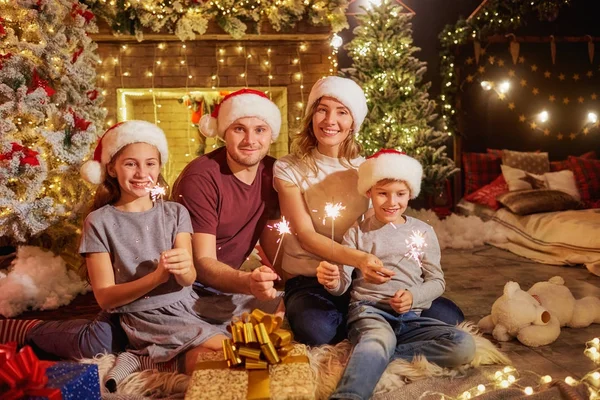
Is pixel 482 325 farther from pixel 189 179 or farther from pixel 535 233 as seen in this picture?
pixel 535 233

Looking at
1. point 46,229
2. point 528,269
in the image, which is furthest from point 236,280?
point 528,269

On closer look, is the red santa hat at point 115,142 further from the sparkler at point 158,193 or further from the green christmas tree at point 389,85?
the green christmas tree at point 389,85

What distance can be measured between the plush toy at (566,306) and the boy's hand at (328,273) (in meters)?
1.29

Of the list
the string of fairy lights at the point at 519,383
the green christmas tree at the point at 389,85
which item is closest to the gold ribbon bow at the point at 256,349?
the string of fairy lights at the point at 519,383

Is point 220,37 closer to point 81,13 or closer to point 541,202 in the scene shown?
point 81,13

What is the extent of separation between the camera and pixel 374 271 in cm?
205

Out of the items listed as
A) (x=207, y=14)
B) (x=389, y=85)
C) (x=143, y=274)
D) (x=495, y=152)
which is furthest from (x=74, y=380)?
(x=495, y=152)

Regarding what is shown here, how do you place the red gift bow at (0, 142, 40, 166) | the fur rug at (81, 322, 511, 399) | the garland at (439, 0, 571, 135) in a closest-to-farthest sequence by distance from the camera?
the fur rug at (81, 322, 511, 399), the red gift bow at (0, 142, 40, 166), the garland at (439, 0, 571, 135)

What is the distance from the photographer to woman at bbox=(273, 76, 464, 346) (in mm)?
2410

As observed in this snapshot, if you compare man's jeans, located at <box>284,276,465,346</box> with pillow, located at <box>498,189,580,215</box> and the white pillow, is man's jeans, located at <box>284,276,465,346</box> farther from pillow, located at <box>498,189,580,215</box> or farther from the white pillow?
the white pillow

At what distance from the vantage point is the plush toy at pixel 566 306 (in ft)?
8.78

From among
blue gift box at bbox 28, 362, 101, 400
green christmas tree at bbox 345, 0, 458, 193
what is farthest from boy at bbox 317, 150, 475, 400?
green christmas tree at bbox 345, 0, 458, 193

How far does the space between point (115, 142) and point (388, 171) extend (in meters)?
1.18

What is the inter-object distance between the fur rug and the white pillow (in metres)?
3.75
